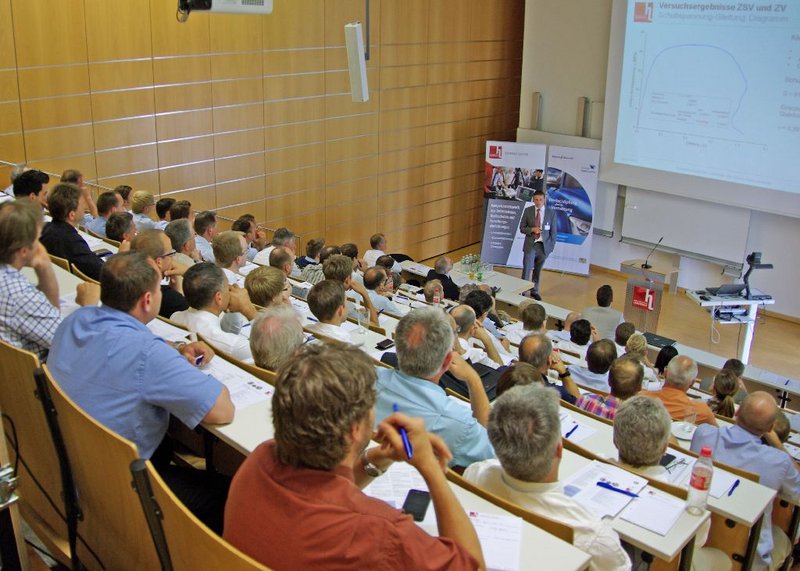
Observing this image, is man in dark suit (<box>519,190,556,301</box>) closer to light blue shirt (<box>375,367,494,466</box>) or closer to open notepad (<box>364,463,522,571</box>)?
light blue shirt (<box>375,367,494,466</box>)

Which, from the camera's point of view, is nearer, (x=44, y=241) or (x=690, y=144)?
(x=44, y=241)

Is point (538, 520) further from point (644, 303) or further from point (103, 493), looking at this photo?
point (644, 303)

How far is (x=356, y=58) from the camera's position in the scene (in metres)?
7.18

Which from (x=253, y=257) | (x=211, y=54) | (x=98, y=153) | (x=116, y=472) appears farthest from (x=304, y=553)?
(x=211, y=54)

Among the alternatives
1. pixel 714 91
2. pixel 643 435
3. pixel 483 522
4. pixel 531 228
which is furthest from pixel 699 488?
pixel 714 91

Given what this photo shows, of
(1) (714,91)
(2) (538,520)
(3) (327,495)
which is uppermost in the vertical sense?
(1) (714,91)

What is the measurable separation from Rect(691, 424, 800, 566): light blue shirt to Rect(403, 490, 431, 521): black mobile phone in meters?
2.77

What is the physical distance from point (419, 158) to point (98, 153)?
5.23 meters

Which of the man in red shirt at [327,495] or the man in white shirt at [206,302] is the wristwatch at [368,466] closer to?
the man in red shirt at [327,495]

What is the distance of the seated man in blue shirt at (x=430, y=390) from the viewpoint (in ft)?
10.2

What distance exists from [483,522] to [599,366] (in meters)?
3.72

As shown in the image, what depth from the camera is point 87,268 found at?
500cm

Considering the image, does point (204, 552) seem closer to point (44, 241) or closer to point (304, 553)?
point (304, 553)

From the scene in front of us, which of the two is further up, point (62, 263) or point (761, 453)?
point (62, 263)
